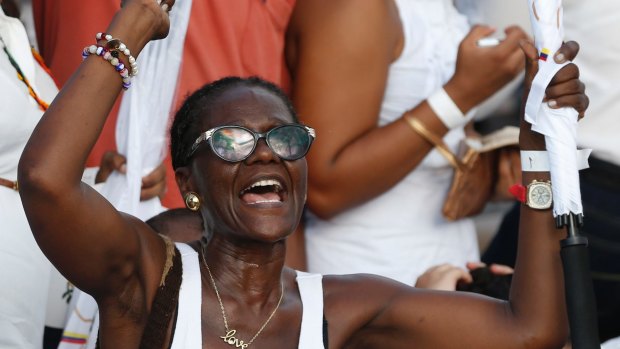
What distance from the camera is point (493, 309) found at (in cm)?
298

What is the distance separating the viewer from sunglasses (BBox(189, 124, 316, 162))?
2703 millimetres

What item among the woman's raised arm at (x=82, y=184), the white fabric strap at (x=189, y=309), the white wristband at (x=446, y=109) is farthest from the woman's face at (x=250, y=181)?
the white wristband at (x=446, y=109)

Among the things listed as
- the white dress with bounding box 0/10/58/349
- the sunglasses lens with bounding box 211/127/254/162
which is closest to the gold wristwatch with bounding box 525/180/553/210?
the sunglasses lens with bounding box 211/127/254/162

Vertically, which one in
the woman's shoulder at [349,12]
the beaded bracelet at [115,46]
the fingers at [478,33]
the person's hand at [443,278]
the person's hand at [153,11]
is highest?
the woman's shoulder at [349,12]

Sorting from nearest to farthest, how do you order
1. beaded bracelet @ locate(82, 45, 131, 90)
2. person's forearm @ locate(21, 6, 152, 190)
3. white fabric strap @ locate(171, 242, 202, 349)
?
person's forearm @ locate(21, 6, 152, 190) < beaded bracelet @ locate(82, 45, 131, 90) < white fabric strap @ locate(171, 242, 202, 349)

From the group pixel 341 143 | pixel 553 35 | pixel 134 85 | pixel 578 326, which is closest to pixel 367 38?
pixel 341 143

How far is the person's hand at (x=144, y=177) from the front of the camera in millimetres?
3461

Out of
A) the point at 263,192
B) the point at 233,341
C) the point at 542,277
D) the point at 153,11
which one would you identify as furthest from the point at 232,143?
the point at 542,277

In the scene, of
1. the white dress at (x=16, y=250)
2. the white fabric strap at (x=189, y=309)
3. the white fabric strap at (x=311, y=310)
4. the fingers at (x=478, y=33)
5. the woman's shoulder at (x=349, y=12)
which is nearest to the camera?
the white fabric strap at (x=189, y=309)

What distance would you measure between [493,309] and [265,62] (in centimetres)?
123

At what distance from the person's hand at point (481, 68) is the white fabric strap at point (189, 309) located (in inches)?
49.7

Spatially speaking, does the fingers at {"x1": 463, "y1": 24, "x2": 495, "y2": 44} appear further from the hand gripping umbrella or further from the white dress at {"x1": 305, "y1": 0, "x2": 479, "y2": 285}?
the hand gripping umbrella

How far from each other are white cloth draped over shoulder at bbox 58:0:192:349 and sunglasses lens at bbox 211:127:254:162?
660mm

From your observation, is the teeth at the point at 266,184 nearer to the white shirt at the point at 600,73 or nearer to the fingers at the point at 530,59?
the fingers at the point at 530,59
